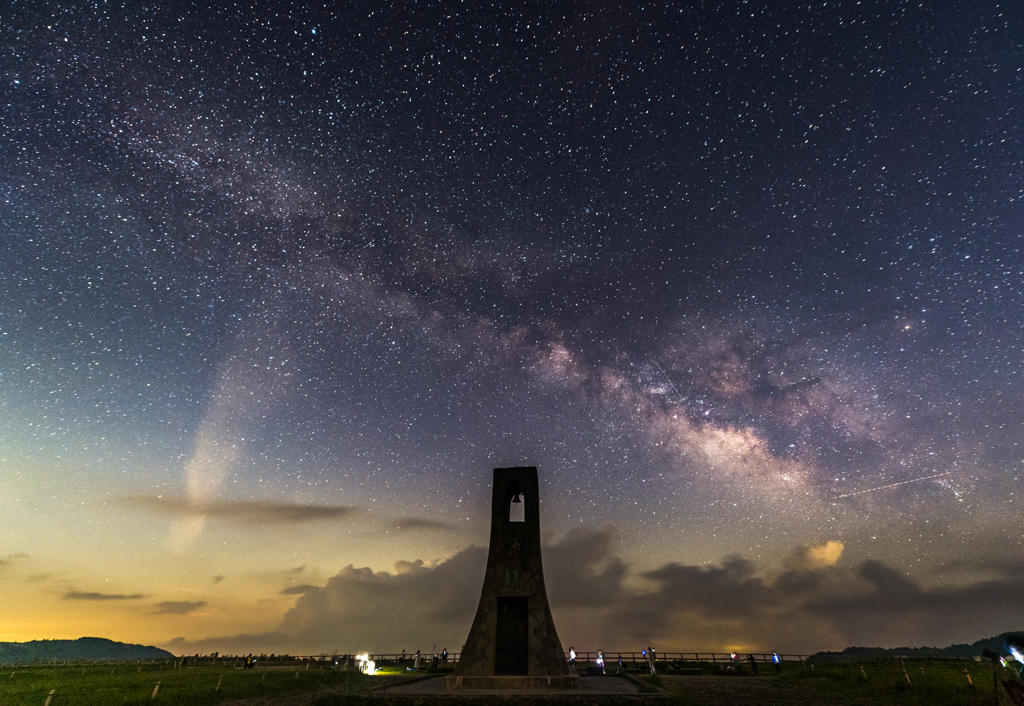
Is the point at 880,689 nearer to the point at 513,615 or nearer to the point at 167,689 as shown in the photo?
the point at 513,615

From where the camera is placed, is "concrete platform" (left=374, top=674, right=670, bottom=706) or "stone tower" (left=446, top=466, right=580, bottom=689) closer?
"concrete platform" (left=374, top=674, right=670, bottom=706)

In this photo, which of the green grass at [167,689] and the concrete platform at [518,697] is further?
the green grass at [167,689]

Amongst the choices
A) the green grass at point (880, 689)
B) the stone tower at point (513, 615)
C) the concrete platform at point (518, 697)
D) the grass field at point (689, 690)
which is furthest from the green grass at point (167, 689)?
the green grass at point (880, 689)

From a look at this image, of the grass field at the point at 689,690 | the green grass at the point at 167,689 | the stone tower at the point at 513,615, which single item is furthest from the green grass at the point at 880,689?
the green grass at the point at 167,689

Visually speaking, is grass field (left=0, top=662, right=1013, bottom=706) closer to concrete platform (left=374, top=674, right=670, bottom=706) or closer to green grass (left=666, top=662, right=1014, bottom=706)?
green grass (left=666, top=662, right=1014, bottom=706)

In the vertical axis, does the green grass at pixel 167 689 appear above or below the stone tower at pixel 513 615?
below

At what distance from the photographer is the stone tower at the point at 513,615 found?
929 inches

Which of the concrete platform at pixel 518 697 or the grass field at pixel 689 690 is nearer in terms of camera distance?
the concrete platform at pixel 518 697

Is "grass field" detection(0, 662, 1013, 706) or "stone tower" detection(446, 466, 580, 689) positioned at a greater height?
"stone tower" detection(446, 466, 580, 689)

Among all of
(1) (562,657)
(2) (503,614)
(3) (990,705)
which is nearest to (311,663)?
(2) (503,614)

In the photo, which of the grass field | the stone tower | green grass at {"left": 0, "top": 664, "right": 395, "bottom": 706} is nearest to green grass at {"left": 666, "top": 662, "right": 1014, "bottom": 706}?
the grass field

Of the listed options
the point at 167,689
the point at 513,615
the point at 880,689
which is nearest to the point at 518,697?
the point at 513,615

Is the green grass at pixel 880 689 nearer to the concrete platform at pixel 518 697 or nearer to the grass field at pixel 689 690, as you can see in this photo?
the grass field at pixel 689 690

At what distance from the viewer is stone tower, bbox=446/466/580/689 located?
23.6m
